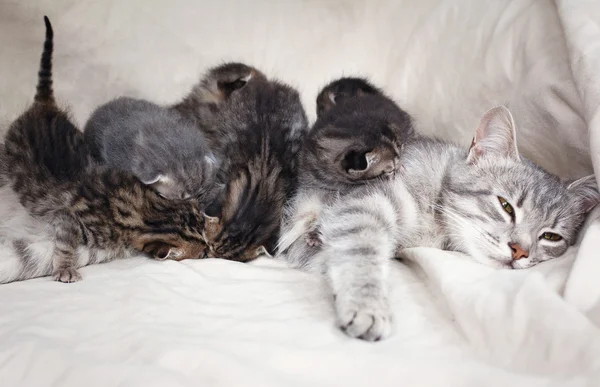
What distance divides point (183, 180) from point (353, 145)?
0.56 metres

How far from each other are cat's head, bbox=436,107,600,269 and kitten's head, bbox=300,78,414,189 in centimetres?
22

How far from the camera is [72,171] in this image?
5.02ft

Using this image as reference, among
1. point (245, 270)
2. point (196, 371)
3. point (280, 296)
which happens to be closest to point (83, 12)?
point (245, 270)

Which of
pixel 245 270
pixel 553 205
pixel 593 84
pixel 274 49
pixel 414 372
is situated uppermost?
pixel 593 84

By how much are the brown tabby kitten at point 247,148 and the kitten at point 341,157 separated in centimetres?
6

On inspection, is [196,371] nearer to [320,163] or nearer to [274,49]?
[320,163]

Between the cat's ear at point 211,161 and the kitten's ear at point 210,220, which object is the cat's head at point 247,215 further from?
the cat's ear at point 211,161

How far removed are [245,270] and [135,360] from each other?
0.46 m

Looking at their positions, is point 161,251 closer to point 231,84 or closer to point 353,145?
point 353,145

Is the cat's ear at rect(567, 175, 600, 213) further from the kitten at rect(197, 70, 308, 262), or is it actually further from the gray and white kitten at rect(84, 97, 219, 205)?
the gray and white kitten at rect(84, 97, 219, 205)

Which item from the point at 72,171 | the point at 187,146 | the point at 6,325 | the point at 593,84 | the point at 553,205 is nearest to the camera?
the point at 6,325

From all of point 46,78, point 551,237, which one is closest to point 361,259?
point 551,237

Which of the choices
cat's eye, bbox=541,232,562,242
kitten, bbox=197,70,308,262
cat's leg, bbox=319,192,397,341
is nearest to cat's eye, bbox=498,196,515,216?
cat's eye, bbox=541,232,562,242

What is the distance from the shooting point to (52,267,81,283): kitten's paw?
132 cm
